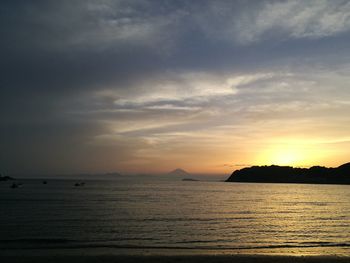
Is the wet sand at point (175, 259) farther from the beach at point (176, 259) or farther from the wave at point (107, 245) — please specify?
the wave at point (107, 245)

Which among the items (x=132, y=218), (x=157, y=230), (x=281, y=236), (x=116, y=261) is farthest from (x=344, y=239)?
(x=132, y=218)

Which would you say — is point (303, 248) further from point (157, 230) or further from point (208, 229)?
point (157, 230)

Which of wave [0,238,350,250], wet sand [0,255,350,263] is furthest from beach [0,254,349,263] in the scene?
wave [0,238,350,250]

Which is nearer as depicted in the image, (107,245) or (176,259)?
(176,259)

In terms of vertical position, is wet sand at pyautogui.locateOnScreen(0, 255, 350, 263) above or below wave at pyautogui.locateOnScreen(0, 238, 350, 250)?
above

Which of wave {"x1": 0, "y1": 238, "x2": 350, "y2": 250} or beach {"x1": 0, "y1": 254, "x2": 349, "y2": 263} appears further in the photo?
wave {"x1": 0, "y1": 238, "x2": 350, "y2": 250}

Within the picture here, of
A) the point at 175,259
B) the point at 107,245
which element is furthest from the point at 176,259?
the point at 107,245

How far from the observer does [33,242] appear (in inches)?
1289

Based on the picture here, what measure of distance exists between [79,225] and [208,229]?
16194mm

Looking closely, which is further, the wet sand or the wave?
the wave

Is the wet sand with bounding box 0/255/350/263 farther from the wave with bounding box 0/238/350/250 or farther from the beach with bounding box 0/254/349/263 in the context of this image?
the wave with bounding box 0/238/350/250

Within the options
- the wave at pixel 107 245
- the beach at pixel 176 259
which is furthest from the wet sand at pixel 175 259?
the wave at pixel 107 245

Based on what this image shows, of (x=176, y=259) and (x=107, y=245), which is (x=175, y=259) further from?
(x=107, y=245)

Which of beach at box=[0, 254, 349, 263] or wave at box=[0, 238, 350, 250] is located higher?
beach at box=[0, 254, 349, 263]
